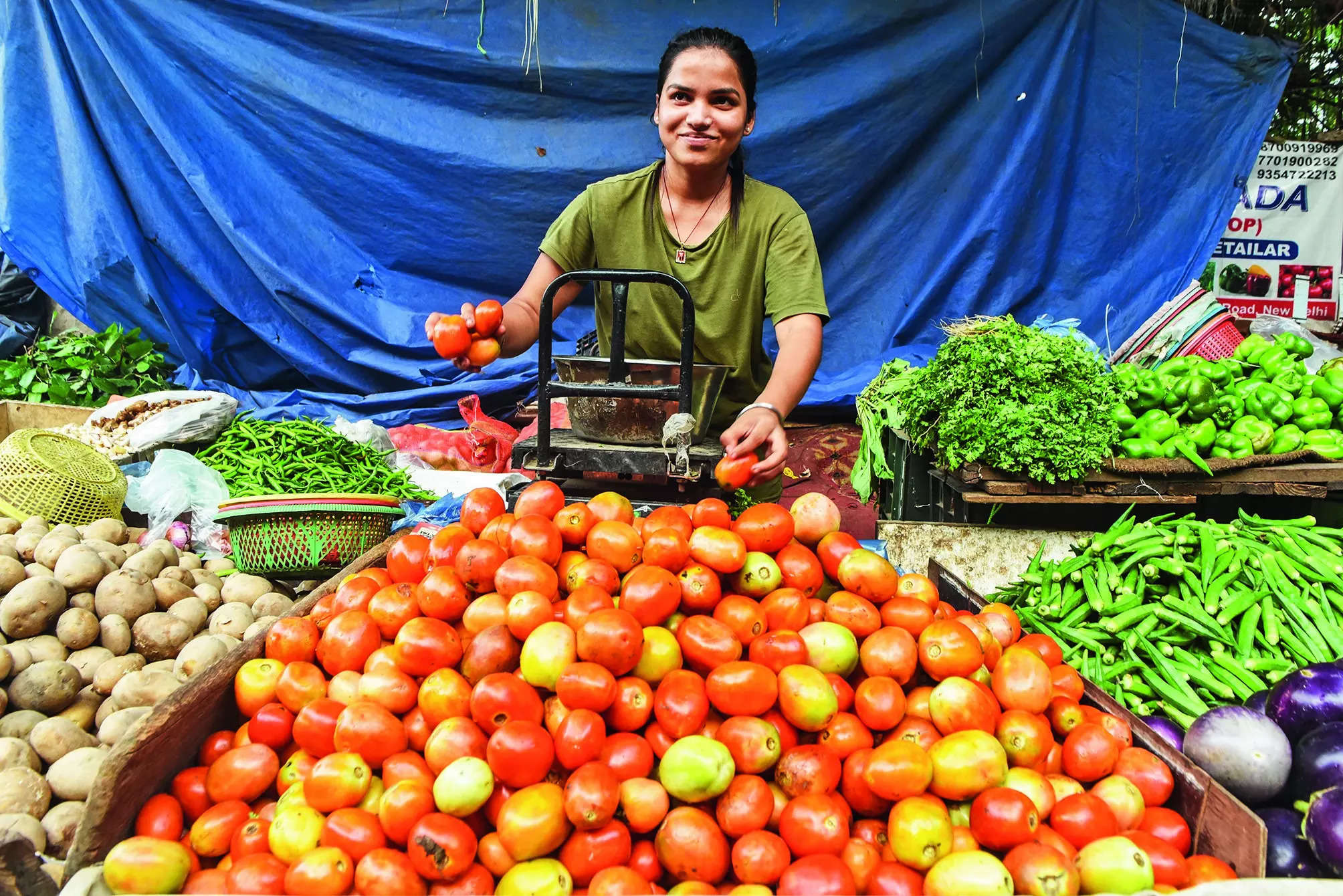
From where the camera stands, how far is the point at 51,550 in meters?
2.63

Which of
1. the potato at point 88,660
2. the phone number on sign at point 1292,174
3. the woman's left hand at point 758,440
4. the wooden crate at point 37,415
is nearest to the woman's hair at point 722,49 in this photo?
the woman's left hand at point 758,440

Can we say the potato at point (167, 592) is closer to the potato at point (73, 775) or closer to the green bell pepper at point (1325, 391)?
the potato at point (73, 775)

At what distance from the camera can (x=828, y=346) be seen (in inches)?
231

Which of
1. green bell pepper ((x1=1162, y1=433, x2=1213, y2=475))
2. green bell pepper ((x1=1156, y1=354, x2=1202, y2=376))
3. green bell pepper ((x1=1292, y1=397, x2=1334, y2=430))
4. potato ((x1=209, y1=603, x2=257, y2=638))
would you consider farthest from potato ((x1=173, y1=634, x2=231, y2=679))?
green bell pepper ((x1=1292, y1=397, x2=1334, y2=430))

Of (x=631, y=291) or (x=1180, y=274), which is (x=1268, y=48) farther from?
(x=631, y=291)

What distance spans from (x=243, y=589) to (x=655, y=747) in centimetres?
190

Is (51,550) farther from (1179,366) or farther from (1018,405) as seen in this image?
(1179,366)

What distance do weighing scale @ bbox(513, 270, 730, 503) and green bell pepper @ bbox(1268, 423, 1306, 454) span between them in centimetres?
289

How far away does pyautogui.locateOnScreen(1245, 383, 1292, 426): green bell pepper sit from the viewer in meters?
3.82

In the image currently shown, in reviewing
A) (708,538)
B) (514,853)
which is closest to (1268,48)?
(708,538)

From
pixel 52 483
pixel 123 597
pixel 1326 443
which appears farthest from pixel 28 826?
pixel 1326 443

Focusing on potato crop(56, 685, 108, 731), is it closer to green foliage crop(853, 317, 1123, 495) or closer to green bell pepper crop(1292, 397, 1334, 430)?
green foliage crop(853, 317, 1123, 495)

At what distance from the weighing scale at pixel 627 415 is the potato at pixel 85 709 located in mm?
1292

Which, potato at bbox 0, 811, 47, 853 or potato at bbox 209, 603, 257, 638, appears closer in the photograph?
potato at bbox 0, 811, 47, 853
